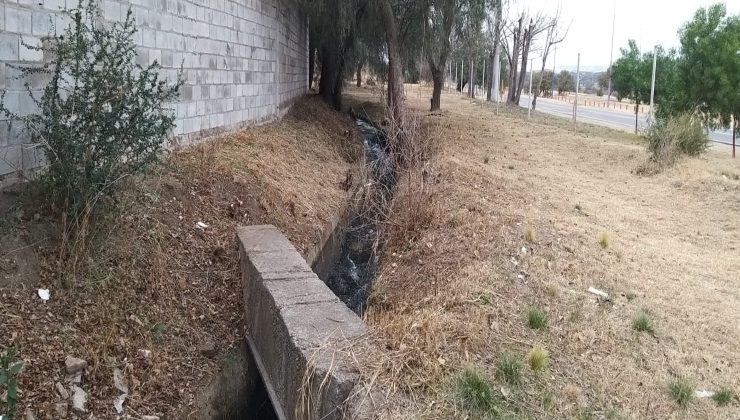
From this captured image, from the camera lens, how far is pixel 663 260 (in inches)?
259

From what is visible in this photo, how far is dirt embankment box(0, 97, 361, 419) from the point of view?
11.1 ft

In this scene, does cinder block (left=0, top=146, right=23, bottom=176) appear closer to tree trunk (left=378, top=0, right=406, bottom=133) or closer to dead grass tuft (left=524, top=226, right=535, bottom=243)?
dead grass tuft (left=524, top=226, right=535, bottom=243)

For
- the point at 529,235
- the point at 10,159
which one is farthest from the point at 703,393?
the point at 10,159

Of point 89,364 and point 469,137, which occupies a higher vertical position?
point 469,137

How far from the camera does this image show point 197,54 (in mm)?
7469

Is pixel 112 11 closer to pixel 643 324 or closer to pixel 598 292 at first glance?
pixel 598 292

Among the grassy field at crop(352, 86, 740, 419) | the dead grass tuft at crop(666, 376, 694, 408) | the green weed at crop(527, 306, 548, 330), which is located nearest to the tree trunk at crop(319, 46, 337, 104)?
the grassy field at crop(352, 86, 740, 419)

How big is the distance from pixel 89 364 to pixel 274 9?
9.61m

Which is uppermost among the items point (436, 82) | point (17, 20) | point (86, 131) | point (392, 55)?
point (436, 82)

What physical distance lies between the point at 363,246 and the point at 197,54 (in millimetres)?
3401

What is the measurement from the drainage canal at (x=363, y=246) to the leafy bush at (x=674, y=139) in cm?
678

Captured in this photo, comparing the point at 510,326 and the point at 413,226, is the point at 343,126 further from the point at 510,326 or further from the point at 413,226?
A: the point at 510,326

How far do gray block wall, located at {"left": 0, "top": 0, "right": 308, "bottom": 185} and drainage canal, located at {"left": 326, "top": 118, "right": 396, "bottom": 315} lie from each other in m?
2.36

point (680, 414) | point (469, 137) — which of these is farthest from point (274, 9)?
point (680, 414)
